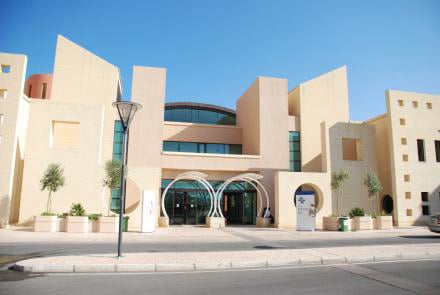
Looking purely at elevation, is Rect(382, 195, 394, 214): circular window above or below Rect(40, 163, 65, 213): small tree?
below

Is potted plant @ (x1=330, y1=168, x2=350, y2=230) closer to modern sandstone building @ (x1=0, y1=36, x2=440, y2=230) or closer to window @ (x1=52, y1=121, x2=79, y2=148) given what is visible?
modern sandstone building @ (x1=0, y1=36, x2=440, y2=230)

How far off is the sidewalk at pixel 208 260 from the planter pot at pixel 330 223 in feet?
37.0

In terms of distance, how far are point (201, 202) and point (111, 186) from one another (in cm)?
878

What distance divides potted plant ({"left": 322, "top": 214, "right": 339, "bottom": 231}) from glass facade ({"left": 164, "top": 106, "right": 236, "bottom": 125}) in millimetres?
17423

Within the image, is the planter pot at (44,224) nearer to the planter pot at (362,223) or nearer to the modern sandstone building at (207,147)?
the modern sandstone building at (207,147)

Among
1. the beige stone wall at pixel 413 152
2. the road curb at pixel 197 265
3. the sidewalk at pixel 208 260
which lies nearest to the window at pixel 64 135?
the sidewalk at pixel 208 260

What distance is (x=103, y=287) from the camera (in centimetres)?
676

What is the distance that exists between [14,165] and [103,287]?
19833 mm

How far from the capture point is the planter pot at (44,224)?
764 inches

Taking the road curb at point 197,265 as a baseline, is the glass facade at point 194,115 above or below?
above

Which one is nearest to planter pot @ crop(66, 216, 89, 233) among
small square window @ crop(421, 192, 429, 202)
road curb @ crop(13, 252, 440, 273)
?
road curb @ crop(13, 252, 440, 273)

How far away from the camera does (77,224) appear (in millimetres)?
19625

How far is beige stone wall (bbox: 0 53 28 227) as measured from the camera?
73.5 ft

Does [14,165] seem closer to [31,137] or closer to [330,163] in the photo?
[31,137]
